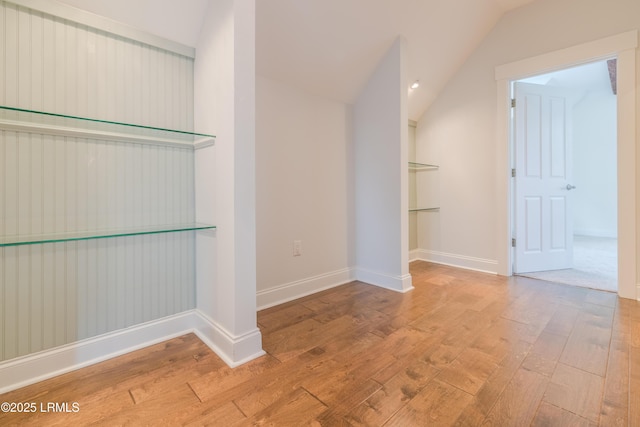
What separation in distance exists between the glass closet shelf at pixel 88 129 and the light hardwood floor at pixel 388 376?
1.11 m

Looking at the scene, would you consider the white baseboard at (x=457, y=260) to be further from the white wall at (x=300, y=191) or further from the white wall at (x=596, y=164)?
the white wall at (x=596, y=164)

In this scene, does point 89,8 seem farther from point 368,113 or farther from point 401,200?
point 401,200

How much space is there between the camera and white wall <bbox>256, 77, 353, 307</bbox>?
215cm

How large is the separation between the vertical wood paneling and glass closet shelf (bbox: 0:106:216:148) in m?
0.04

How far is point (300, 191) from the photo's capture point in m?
2.37

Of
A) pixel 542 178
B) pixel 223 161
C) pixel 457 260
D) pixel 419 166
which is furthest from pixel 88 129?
pixel 542 178

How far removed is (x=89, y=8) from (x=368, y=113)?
197 centimetres

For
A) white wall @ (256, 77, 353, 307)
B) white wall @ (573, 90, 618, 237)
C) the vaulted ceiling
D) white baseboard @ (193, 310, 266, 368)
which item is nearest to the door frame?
the vaulted ceiling

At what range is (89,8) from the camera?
139 cm

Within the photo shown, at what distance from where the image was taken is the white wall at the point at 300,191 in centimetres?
A: 215

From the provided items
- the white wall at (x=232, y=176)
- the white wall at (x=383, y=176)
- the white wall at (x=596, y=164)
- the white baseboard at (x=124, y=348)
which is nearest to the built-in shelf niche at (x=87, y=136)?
the white wall at (x=232, y=176)

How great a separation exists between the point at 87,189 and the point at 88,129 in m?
0.29

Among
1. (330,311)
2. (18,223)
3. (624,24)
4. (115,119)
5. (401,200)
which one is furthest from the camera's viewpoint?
(401,200)

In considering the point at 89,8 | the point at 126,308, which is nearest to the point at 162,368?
the point at 126,308
